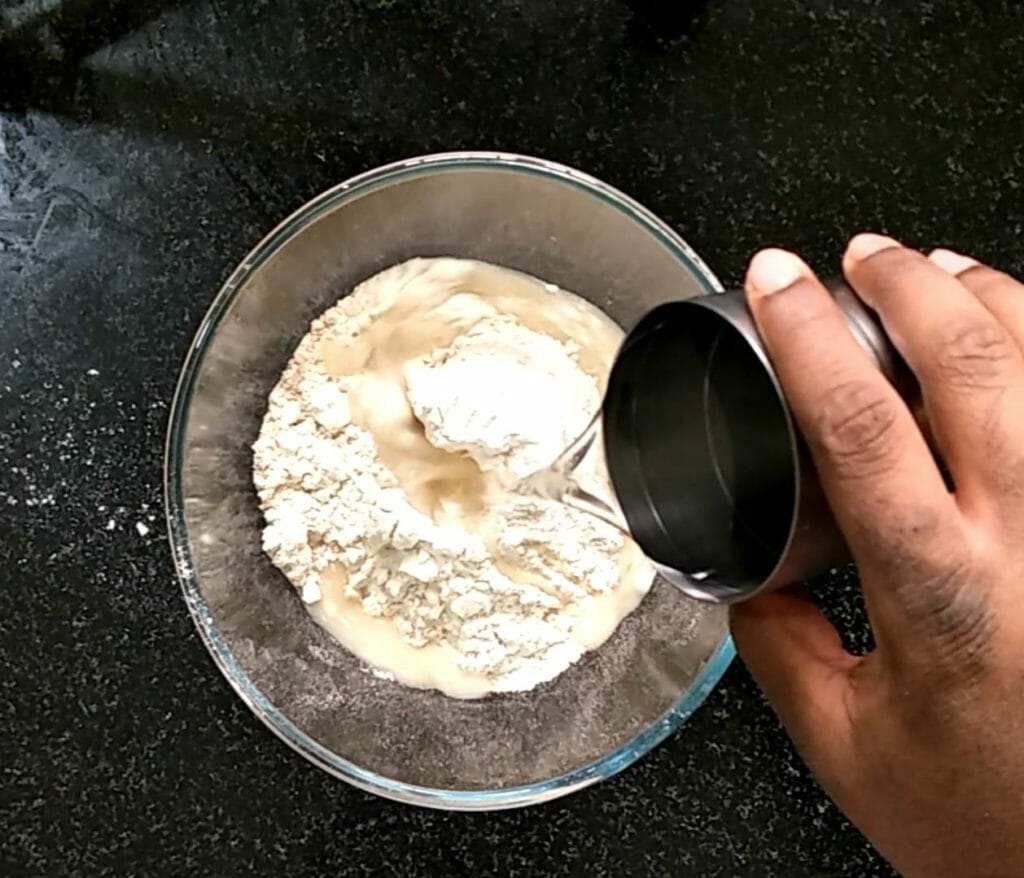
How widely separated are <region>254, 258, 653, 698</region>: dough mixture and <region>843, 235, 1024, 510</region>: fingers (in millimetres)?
351

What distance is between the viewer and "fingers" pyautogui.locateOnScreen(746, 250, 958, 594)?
0.55 m

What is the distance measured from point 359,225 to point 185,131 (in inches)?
6.8

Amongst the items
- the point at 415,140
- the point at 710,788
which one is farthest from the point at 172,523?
the point at 710,788

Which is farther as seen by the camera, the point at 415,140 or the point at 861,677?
the point at 415,140

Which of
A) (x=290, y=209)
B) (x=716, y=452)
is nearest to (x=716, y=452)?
(x=716, y=452)

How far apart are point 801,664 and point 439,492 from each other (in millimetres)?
353

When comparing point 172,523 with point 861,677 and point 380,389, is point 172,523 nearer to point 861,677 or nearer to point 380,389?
point 380,389

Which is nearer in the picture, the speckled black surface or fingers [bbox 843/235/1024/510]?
fingers [bbox 843/235/1024/510]

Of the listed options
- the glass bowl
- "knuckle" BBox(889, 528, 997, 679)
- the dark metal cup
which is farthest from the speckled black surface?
"knuckle" BBox(889, 528, 997, 679)

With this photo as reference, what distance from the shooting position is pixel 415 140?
0.99m

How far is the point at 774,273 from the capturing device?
581mm

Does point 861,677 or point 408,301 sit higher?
point 861,677

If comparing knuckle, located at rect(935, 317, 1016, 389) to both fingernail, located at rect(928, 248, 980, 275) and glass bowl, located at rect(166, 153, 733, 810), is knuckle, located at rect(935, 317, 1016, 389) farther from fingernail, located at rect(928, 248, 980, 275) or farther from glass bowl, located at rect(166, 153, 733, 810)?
glass bowl, located at rect(166, 153, 733, 810)

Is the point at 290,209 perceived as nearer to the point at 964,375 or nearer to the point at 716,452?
the point at 716,452
